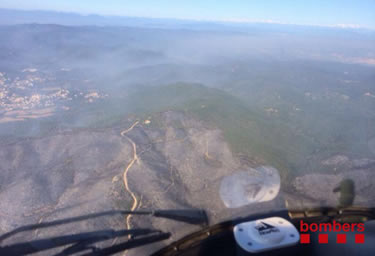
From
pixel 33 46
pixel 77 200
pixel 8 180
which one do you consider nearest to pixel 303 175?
pixel 77 200

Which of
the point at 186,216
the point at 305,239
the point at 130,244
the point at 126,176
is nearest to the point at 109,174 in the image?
the point at 126,176

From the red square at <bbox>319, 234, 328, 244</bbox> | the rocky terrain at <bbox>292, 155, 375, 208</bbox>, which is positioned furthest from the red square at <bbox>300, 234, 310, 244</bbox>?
the rocky terrain at <bbox>292, 155, 375, 208</bbox>

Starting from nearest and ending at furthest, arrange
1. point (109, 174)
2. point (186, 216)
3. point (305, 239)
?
point (305, 239)
point (186, 216)
point (109, 174)

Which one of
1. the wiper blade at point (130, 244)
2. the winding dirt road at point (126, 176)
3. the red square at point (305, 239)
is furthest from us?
the winding dirt road at point (126, 176)

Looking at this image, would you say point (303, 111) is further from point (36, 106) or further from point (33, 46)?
point (33, 46)

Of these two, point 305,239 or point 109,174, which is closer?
point 305,239

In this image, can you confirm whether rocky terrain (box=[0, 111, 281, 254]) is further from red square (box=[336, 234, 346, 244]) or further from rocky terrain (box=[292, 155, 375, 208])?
red square (box=[336, 234, 346, 244])

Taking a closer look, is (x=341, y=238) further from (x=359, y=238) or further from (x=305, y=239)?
(x=305, y=239)

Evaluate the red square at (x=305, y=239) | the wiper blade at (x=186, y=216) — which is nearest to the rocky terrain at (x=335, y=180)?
the wiper blade at (x=186, y=216)

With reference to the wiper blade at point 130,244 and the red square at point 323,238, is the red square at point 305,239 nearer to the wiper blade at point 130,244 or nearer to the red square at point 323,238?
the red square at point 323,238

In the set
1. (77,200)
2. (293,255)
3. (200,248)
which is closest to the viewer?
(293,255)

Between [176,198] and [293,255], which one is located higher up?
[293,255]
